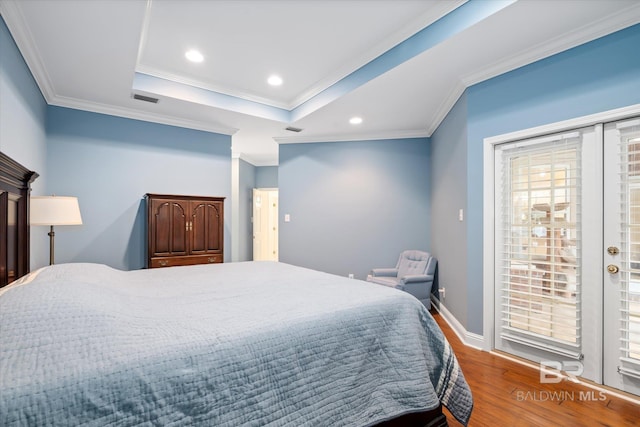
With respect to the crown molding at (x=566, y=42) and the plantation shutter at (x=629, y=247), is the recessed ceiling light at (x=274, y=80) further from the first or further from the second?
the plantation shutter at (x=629, y=247)

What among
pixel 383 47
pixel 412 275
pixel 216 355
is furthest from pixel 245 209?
pixel 216 355

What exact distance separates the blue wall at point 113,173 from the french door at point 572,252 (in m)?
3.79

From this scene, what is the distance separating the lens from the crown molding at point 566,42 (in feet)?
6.31

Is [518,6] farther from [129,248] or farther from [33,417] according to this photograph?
[129,248]

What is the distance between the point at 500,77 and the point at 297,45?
179 centimetres

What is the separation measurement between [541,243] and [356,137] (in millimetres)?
2996

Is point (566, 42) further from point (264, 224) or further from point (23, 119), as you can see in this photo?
point (264, 224)

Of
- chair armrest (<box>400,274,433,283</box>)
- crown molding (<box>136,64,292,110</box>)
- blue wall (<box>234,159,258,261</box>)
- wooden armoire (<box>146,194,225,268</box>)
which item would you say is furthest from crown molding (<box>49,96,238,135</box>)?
chair armrest (<box>400,274,433,283</box>)

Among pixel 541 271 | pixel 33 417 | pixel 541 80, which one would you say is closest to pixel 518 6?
pixel 541 80

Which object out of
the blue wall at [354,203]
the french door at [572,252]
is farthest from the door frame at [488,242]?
the blue wall at [354,203]

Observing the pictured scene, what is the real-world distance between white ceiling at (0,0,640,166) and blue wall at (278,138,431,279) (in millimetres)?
863

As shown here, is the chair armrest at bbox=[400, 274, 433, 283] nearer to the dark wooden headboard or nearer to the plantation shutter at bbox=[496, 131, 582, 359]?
the plantation shutter at bbox=[496, 131, 582, 359]

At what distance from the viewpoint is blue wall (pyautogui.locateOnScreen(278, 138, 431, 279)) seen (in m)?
4.59

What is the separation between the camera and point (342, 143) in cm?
484
